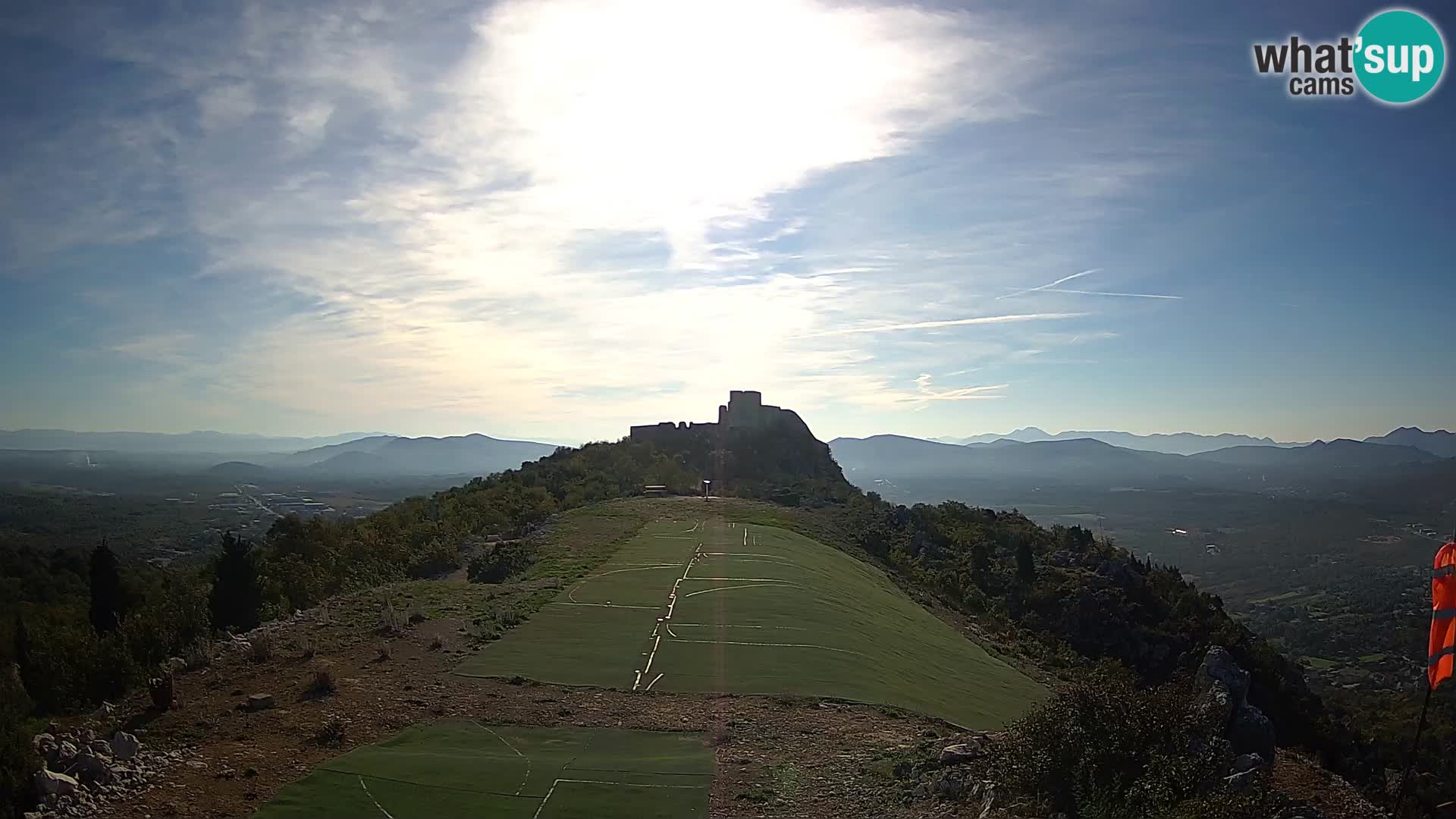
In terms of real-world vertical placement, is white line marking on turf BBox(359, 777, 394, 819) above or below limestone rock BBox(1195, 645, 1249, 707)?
above

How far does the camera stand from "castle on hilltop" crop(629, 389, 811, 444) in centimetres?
8331

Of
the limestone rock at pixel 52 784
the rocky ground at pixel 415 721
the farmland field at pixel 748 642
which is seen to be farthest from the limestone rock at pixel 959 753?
the limestone rock at pixel 52 784

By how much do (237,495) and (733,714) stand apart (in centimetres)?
13700

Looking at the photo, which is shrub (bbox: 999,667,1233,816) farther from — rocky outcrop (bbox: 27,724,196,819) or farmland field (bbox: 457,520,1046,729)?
rocky outcrop (bbox: 27,724,196,819)

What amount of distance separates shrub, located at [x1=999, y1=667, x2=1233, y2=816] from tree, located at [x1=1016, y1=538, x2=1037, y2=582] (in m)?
41.0

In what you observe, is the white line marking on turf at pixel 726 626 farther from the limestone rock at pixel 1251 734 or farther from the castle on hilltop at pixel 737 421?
the castle on hilltop at pixel 737 421

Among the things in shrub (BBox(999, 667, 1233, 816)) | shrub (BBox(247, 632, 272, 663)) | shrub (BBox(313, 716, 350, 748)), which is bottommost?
shrub (BBox(313, 716, 350, 748))

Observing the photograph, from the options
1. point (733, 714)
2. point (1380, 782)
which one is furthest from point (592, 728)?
point (1380, 782)

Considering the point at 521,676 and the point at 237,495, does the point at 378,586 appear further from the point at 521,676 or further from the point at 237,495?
the point at 237,495

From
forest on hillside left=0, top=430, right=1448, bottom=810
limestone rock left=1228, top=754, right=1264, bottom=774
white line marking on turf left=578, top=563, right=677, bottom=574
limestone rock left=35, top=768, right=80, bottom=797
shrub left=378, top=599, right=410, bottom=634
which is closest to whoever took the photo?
limestone rock left=35, top=768, right=80, bottom=797

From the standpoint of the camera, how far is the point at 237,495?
5027 inches

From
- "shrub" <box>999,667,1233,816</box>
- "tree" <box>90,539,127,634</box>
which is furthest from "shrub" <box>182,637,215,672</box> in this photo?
"tree" <box>90,539,127,634</box>

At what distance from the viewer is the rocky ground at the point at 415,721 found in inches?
387

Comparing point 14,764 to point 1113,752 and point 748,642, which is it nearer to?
point 1113,752
